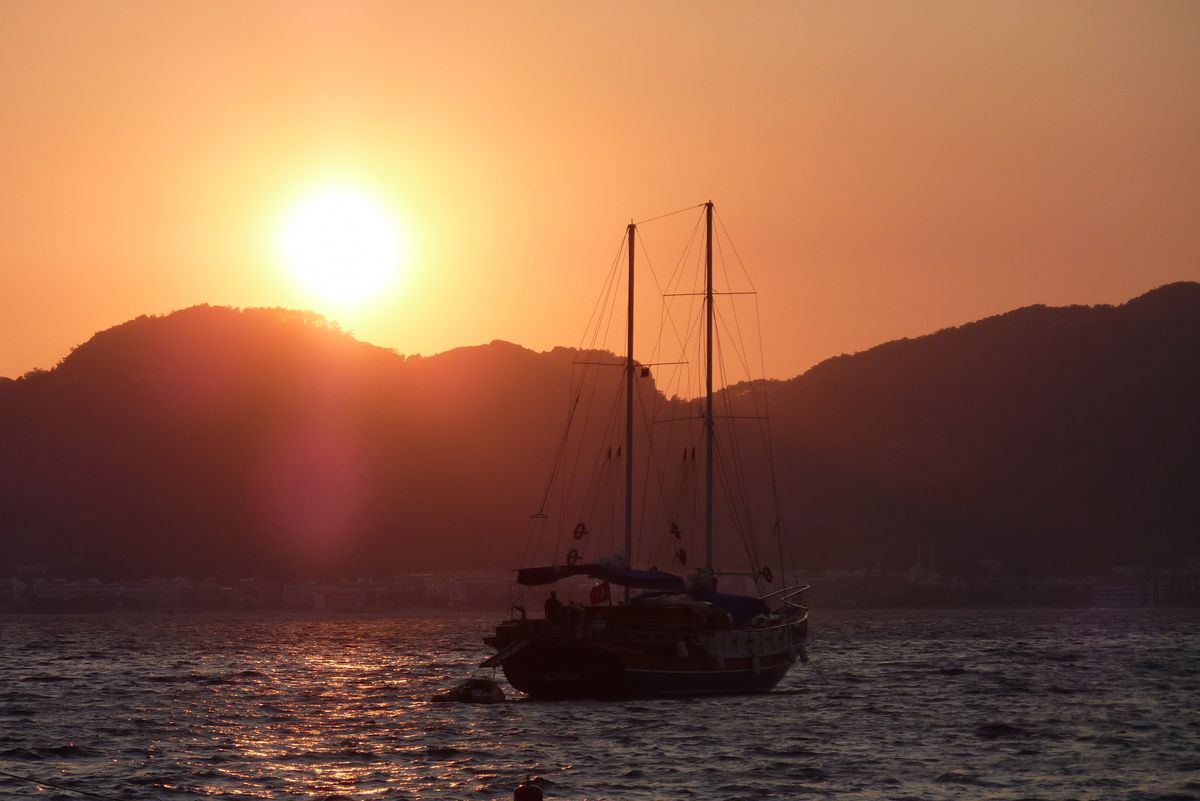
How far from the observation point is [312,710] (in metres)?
68.7

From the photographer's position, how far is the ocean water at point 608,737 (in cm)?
4503

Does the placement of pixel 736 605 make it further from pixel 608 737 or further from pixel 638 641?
pixel 608 737

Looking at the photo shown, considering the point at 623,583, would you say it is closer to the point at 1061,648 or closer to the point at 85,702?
the point at 85,702

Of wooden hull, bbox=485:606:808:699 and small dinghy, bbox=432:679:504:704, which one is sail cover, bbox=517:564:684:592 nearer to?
wooden hull, bbox=485:606:808:699

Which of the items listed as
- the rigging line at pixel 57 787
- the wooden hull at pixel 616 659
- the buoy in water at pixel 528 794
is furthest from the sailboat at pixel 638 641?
the buoy in water at pixel 528 794

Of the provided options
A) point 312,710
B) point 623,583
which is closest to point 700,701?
point 623,583

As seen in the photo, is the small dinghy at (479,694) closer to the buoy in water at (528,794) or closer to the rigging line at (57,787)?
the rigging line at (57,787)

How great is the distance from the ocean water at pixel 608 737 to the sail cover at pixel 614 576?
528cm

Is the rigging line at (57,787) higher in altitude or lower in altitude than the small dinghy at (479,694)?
lower

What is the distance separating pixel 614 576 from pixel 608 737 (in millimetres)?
14694

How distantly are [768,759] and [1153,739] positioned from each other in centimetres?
1638

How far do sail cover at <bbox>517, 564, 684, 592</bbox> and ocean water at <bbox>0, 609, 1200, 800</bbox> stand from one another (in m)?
5.28

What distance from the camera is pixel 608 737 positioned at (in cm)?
5597

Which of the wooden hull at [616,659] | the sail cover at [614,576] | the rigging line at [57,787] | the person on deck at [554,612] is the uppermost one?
the sail cover at [614,576]
